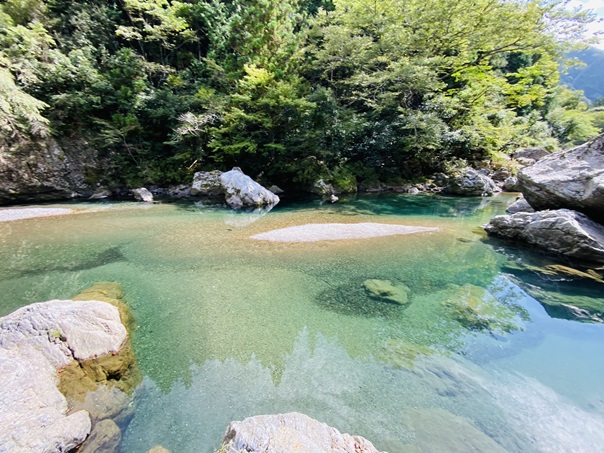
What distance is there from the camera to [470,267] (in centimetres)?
699

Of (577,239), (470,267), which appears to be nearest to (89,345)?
Answer: (470,267)

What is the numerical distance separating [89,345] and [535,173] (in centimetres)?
1123

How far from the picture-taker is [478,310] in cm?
524

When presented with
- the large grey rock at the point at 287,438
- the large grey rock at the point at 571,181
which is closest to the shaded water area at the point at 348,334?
the large grey rock at the point at 287,438

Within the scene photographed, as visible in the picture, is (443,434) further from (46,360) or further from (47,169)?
(47,169)

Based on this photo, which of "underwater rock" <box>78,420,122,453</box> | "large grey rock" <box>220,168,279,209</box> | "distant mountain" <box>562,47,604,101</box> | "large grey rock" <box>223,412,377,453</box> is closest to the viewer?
"large grey rock" <box>223,412,377,453</box>

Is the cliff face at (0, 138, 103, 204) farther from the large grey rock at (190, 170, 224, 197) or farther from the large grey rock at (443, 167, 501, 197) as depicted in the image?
the large grey rock at (443, 167, 501, 197)

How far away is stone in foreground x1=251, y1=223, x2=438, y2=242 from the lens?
8.77 m

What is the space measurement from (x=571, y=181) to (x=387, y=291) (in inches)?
246

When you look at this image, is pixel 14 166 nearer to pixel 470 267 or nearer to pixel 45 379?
pixel 45 379

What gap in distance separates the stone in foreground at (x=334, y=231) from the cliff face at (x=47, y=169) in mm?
11742

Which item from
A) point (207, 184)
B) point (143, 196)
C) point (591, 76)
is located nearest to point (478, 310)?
point (207, 184)

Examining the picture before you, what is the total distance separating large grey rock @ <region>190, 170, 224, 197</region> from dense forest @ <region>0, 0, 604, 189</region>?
86cm

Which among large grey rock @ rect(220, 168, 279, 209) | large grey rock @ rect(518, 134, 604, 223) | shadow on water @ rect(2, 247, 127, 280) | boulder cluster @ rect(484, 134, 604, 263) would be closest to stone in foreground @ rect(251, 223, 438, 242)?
boulder cluster @ rect(484, 134, 604, 263)
